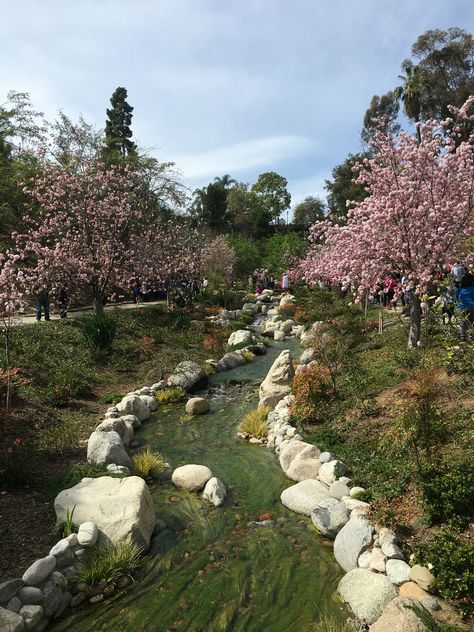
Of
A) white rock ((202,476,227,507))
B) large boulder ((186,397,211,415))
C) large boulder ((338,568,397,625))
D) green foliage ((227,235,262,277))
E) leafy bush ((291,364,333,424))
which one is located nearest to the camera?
large boulder ((338,568,397,625))

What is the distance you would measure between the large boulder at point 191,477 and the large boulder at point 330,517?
208 cm

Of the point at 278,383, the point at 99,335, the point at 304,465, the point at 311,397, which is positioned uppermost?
the point at 99,335

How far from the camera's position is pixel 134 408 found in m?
11.0

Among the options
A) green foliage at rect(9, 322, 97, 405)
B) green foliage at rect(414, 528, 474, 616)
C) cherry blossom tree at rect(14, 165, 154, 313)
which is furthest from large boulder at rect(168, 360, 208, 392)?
green foliage at rect(414, 528, 474, 616)

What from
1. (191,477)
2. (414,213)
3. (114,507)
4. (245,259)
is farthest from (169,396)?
(245,259)

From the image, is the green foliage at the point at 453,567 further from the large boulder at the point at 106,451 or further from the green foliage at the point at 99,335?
the green foliage at the point at 99,335

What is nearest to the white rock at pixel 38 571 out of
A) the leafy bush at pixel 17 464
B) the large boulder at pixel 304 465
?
the leafy bush at pixel 17 464

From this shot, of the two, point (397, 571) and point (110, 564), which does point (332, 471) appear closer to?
point (397, 571)

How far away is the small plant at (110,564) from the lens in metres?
5.18

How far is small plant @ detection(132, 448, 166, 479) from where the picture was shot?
7980 millimetres

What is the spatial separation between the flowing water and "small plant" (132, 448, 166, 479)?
33 centimetres

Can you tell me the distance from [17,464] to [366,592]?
210 inches

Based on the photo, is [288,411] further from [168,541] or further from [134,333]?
[134,333]

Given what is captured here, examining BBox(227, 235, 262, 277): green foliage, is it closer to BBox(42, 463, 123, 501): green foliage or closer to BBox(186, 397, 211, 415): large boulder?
BBox(186, 397, 211, 415): large boulder
